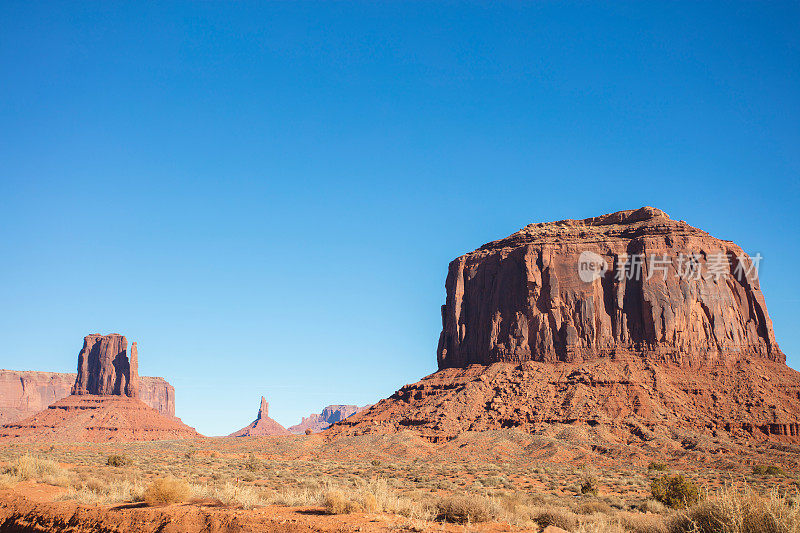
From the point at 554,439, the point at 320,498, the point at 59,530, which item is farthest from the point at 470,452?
the point at 59,530

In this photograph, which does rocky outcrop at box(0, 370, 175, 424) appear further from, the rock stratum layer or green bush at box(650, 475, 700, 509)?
green bush at box(650, 475, 700, 509)

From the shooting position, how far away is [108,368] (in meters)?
138

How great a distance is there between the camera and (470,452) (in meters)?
55.5

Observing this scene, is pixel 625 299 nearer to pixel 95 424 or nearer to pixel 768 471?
pixel 768 471

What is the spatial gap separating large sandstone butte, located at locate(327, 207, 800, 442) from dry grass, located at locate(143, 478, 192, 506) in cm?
4948

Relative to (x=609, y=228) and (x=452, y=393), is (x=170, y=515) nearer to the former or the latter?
(x=452, y=393)

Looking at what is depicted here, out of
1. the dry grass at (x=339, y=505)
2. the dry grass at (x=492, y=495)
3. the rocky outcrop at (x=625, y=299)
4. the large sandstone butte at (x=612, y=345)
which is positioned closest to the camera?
the dry grass at (x=492, y=495)

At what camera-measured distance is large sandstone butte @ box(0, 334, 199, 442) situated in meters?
110

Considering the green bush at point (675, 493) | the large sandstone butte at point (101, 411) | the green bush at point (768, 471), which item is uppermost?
the large sandstone butte at point (101, 411)

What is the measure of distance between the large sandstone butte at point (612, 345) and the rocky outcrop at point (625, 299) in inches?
5.4

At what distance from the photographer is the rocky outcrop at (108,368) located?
136250 mm

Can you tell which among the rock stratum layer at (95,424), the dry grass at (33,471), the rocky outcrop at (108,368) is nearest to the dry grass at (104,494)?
the dry grass at (33,471)

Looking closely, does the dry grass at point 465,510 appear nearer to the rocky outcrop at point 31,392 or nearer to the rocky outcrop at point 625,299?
the rocky outcrop at point 625,299

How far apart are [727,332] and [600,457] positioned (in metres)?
30.1
